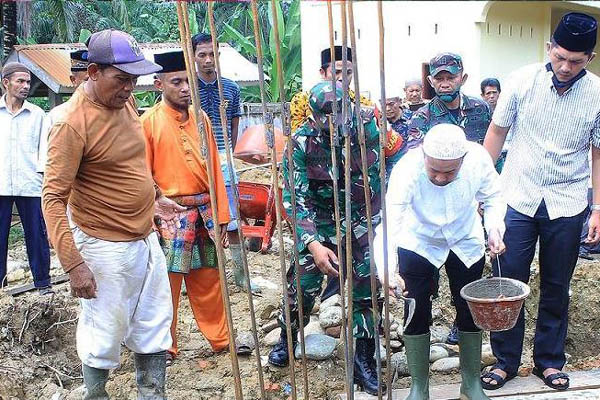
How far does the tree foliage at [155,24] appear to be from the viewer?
556 inches

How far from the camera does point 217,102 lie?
4.97 m

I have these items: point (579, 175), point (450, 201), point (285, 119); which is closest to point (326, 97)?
point (285, 119)

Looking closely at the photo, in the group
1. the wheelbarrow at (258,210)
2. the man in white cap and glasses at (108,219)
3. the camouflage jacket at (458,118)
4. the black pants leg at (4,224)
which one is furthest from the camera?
the wheelbarrow at (258,210)

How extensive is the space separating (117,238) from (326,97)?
1.18 meters

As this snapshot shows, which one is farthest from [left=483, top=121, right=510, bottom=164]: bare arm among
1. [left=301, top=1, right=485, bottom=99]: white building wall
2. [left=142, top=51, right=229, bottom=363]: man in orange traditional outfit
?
[left=301, top=1, right=485, bottom=99]: white building wall

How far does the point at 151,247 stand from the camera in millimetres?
3373

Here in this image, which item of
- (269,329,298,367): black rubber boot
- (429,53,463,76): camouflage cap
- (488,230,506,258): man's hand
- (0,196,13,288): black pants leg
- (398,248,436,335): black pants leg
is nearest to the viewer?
(488,230,506,258): man's hand

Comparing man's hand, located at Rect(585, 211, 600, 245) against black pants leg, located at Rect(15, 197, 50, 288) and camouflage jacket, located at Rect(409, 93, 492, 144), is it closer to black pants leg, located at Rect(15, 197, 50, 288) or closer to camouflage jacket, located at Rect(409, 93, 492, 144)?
camouflage jacket, located at Rect(409, 93, 492, 144)

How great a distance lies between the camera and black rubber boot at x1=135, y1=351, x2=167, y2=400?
3.41 meters

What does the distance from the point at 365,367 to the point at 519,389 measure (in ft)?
2.62

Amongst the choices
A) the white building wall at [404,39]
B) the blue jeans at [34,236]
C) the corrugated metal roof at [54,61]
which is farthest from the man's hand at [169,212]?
the white building wall at [404,39]

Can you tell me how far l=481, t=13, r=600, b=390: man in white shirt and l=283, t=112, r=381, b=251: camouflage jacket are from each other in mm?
665

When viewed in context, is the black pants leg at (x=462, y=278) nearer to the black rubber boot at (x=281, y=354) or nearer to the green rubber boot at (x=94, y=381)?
the black rubber boot at (x=281, y=354)

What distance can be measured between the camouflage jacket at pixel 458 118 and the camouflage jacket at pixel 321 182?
43.8 inches
